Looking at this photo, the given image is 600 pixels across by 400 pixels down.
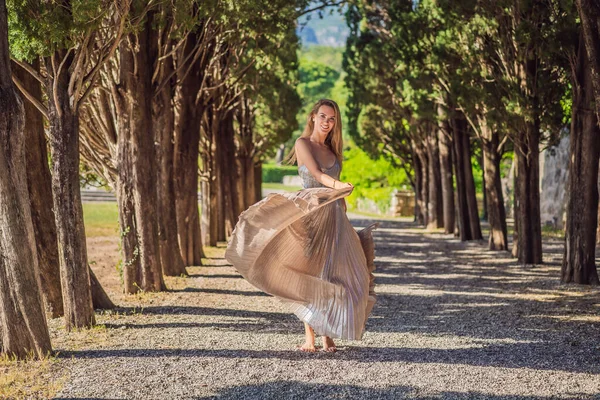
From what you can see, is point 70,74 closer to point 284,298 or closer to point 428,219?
point 284,298

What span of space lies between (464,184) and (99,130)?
502 inches

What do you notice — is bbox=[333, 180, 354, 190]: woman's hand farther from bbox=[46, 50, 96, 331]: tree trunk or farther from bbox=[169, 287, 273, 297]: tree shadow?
bbox=[169, 287, 273, 297]: tree shadow

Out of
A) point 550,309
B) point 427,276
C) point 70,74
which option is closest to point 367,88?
point 427,276

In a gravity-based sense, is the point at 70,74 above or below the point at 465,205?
above

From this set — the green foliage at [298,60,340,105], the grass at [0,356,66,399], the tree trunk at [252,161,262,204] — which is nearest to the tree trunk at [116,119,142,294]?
the grass at [0,356,66,399]

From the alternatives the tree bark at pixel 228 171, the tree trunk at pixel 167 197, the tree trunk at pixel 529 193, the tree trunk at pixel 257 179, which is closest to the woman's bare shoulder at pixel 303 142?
the tree trunk at pixel 167 197

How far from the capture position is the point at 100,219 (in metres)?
40.7

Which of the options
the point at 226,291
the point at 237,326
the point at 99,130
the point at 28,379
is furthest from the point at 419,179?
the point at 28,379

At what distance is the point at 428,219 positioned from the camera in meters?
36.3

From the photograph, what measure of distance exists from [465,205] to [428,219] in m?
Result: 8.69

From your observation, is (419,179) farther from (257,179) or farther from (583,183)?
(583,183)

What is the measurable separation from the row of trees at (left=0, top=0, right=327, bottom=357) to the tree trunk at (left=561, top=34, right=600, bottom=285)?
5572mm

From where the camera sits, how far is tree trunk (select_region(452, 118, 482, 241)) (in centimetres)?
2666

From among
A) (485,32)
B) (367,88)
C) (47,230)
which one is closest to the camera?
(47,230)
